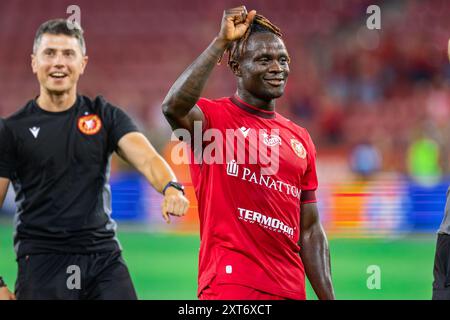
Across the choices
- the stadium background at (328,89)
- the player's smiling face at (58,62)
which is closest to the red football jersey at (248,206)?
the player's smiling face at (58,62)

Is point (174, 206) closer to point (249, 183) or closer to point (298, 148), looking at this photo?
point (249, 183)

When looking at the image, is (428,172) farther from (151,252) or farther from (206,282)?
(206,282)

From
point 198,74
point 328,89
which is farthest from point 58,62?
point 328,89

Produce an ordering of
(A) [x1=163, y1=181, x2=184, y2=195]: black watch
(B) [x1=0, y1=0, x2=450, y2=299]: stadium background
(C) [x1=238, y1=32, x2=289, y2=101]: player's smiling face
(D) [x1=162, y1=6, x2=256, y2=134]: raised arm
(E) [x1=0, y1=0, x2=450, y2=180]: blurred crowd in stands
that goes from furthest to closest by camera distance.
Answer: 1. (E) [x1=0, y1=0, x2=450, y2=180]: blurred crowd in stands
2. (B) [x1=0, y1=0, x2=450, y2=299]: stadium background
3. (C) [x1=238, y1=32, x2=289, y2=101]: player's smiling face
4. (A) [x1=163, y1=181, x2=184, y2=195]: black watch
5. (D) [x1=162, y1=6, x2=256, y2=134]: raised arm

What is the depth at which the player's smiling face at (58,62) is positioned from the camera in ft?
16.3

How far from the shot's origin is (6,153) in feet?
15.9

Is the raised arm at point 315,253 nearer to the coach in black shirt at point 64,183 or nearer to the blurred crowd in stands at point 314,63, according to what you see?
the coach in black shirt at point 64,183

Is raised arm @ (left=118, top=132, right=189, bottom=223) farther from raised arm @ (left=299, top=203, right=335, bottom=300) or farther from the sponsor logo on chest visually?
raised arm @ (left=299, top=203, right=335, bottom=300)

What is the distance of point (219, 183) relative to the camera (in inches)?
178

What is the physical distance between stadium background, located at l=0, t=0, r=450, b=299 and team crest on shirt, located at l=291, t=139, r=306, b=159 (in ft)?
32.3

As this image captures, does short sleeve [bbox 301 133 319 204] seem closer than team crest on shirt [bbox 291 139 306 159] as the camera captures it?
No

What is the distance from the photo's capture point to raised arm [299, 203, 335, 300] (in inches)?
190

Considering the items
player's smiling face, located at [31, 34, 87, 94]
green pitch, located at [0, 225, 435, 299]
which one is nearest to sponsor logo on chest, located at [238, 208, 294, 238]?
player's smiling face, located at [31, 34, 87, 94]

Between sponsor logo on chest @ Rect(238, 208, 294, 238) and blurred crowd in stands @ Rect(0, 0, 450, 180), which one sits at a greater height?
blurred crowd in stands @ Rect(0, 0, 450, 180)
